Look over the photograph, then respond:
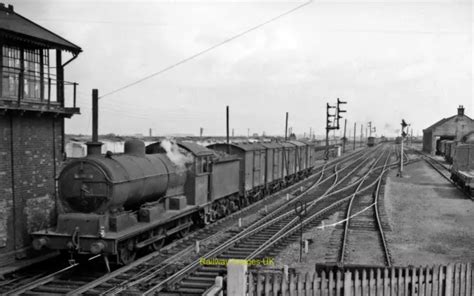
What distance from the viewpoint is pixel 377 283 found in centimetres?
799

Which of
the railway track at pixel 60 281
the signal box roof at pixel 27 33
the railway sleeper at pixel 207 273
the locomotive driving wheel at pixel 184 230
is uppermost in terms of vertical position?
the signal box roof at pixel 27 33

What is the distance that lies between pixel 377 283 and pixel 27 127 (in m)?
9.91

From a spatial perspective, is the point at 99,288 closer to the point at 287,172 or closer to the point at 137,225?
the point at 137,225

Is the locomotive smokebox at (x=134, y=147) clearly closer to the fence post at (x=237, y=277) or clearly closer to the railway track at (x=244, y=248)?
the railway track at (x=244, y=248)

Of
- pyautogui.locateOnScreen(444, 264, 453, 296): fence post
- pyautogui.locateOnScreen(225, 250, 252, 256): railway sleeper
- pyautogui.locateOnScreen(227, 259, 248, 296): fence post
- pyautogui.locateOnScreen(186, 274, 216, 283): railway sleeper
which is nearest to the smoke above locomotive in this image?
pyautogui.locateOnScreen(225, 250, 252, 256): railway sleeper

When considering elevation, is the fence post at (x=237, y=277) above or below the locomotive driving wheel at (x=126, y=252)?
above

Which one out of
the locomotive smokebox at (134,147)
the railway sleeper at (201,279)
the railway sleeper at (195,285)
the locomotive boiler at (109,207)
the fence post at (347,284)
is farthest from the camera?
the locomotive smokebox at (134,147)

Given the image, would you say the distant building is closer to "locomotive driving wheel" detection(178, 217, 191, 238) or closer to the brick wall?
"locomotive driving wheel" detection(178, 217, 191, 238)

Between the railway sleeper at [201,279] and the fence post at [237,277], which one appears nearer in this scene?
the fence post at [237,277]

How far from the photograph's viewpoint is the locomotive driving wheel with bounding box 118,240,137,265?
12.3 metres

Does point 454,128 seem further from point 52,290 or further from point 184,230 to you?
point 52,290

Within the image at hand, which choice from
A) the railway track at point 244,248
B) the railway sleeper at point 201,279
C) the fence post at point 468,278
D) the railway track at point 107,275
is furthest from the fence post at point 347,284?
the railway track at point 107,275

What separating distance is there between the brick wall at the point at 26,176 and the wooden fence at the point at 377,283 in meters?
7.62

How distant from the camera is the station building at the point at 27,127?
12430 millimetres
